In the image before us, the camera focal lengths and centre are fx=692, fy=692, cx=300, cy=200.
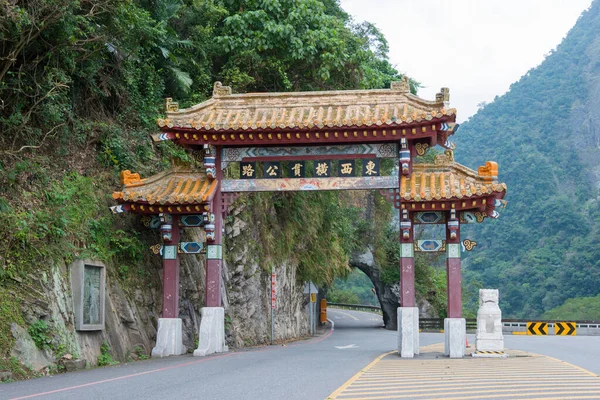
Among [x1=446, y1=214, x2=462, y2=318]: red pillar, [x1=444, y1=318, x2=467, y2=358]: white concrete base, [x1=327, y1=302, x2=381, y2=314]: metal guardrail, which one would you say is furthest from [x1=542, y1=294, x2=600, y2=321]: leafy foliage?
[x1=444, y1=318, x2=467, y2=358]: white concrete base

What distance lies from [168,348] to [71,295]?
330 centimetres

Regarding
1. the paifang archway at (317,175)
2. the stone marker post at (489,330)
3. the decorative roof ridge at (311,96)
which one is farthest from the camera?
the decorative roof ridge at (311,96)

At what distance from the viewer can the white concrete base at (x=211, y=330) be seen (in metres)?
15.8

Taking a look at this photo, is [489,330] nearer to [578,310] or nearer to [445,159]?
[445,159]

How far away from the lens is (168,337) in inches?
632

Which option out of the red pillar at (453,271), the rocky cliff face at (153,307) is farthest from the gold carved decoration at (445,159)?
the rocky cliff face at (153,307)

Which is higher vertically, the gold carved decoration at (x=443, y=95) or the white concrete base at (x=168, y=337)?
the gold carved decoration at (x=443, y=95)

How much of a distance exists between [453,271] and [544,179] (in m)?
61.2

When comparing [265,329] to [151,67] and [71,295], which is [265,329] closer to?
[151,67]

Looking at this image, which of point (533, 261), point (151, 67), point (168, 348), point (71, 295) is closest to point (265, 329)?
point (168, 348)

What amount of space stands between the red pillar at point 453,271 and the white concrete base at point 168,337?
634 cm

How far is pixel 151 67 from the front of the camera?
20359 mm

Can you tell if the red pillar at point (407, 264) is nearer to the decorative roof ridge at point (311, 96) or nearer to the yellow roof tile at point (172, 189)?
the decorative roof ridge at point (311, 96)

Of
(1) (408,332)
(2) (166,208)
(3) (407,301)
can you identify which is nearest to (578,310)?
(3) (407,301)
